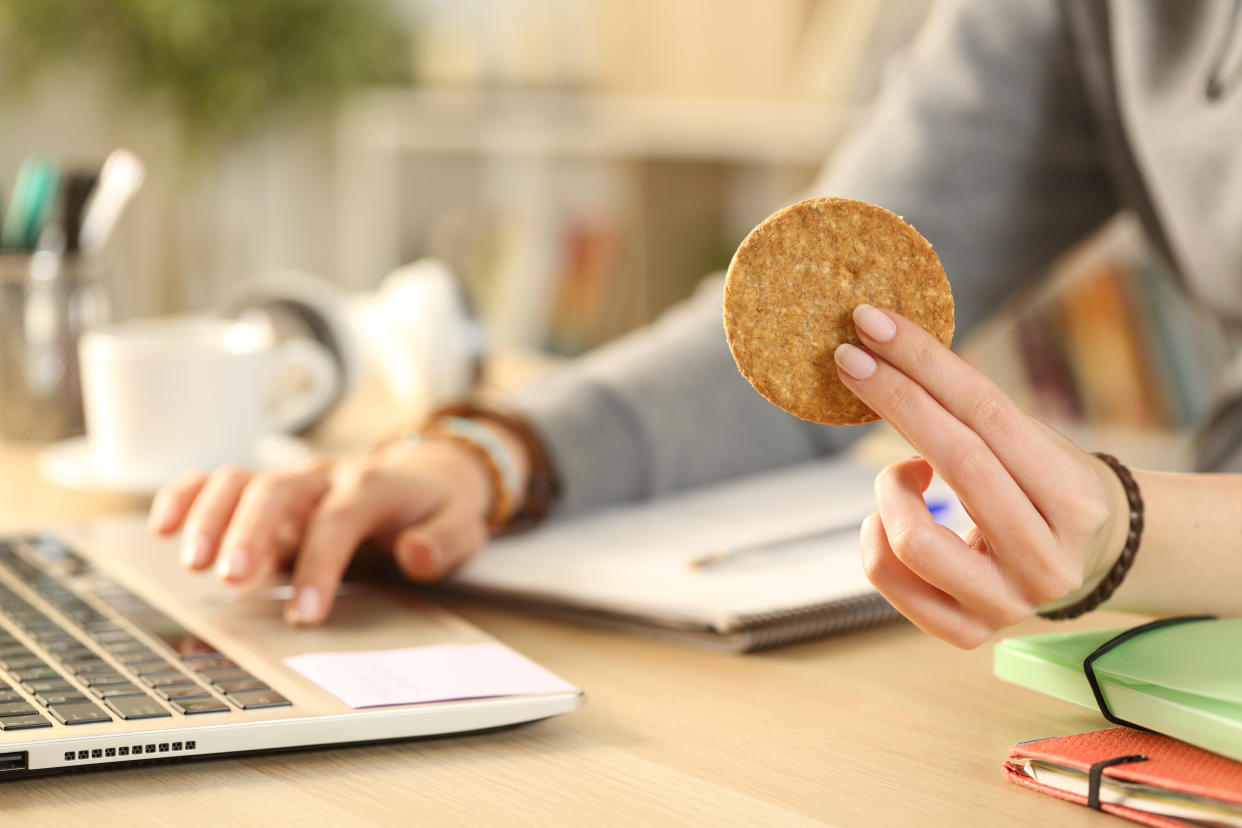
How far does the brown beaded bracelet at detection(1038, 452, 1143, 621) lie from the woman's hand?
0.03 m

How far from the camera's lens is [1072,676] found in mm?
515

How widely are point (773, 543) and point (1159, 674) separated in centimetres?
30

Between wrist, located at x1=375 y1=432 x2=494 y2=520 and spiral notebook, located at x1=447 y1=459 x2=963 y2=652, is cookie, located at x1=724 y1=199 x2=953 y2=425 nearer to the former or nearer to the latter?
spiral notebook, located at x1=447 y1=459 x2=963 y2=652

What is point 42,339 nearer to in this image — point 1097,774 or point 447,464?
point 447,464

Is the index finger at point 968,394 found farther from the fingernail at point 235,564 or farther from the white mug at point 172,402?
the white mug at point 172,402

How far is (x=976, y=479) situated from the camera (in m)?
0.46

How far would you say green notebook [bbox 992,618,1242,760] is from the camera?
46cm

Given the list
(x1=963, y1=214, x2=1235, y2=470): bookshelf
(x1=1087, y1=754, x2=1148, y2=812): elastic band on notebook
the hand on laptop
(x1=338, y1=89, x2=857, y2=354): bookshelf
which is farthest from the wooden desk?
(x1=338, y1=89, x2=857, y2=354): bookshelf

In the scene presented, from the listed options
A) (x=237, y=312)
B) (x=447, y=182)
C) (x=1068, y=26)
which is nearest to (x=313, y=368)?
(x=237, y=312)

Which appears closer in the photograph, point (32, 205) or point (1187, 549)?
point (1187, 549)

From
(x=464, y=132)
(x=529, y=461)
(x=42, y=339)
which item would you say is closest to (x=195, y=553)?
(x=529, y=461)

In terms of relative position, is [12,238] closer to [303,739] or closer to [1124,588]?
[303,739]

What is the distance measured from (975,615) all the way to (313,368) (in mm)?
796

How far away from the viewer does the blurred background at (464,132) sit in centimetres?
262
